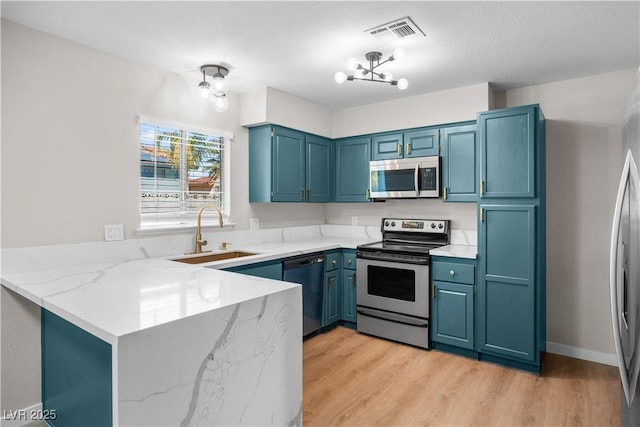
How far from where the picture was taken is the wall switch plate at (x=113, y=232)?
2.58 meters

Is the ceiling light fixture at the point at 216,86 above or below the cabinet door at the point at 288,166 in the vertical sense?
above

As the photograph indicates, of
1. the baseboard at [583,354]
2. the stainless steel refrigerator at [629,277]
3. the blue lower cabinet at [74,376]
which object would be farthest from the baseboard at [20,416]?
the baseboard at [583,354]

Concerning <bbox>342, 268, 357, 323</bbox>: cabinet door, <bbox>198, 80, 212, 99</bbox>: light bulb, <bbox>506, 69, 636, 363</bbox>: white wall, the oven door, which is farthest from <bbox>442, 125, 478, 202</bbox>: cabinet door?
<bbox>198, 80, 212, 99</bbox>: light bulb

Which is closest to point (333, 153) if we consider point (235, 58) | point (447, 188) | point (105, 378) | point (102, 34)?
point (447, 188)

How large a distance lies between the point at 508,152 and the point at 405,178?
0.99 metres

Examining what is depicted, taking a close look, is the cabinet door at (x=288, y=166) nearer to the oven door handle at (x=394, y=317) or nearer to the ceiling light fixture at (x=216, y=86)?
the ceiling light fixture at (x=216, y=86)

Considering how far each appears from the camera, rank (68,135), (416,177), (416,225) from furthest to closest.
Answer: (416,225) < (416,177) < (68,135)

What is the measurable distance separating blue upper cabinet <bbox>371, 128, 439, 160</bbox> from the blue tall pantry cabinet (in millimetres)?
566

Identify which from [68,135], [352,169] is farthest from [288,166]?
[68,135]

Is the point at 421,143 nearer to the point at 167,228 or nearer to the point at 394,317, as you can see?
the point at 394,317

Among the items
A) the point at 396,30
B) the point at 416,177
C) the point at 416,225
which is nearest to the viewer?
the point at 396,30

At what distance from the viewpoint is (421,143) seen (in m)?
3.62

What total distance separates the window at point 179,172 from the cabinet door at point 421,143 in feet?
5.77

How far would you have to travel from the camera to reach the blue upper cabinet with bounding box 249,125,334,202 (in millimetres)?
3557
